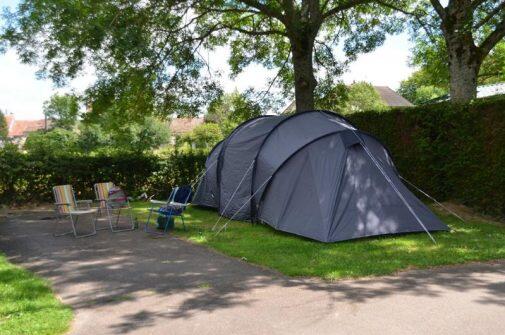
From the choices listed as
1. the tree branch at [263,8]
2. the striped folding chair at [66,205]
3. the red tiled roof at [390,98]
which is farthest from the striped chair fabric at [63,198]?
the red tiled roof at [390,98]

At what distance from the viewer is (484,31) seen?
1970 cm

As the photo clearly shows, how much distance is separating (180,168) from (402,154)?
8196mm

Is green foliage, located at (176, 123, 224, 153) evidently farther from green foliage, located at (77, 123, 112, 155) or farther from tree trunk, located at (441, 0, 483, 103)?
tree trunk, located at (441, 0, 483, 103)

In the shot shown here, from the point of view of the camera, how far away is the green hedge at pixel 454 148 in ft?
32.6

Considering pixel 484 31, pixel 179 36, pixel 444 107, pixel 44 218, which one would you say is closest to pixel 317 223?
pixel 444 107

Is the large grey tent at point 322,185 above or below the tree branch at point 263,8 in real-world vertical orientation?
below

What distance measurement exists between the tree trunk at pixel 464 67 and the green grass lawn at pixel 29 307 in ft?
34.3

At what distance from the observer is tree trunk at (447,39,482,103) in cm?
1196

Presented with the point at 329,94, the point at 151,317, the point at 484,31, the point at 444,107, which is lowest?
the point at 151,317

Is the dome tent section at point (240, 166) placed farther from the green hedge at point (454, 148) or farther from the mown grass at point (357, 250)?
the green hedge at point (454, 148)

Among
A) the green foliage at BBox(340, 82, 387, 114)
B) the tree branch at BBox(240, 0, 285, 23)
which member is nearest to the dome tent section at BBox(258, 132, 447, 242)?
the tree branch at BBox(240, 0, 285, 23)

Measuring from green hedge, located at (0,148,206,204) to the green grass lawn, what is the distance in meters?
9.12

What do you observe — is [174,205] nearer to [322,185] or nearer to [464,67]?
[322,185]

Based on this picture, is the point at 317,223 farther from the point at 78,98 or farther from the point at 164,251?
the point at 78,98
